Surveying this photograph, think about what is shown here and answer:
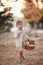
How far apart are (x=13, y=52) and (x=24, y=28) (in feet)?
0.87

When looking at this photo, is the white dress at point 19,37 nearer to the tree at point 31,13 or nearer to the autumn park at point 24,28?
the autumn park at point 24,28

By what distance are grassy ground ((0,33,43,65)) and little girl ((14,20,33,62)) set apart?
1.6 inches

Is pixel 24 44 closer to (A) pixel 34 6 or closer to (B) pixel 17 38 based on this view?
(B) pixel 17 38

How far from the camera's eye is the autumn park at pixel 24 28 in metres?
1.62

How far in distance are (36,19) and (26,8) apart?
15cm

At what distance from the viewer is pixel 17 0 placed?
1.66 m

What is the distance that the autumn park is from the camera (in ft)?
5.31

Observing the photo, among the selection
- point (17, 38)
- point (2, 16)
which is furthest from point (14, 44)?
point (2, 16)

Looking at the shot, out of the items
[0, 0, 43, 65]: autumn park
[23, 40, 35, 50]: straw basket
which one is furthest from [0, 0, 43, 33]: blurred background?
[23, 40, 35, 50]: straw basket

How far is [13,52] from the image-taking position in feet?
5.40

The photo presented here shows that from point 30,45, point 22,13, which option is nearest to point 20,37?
point 30,45

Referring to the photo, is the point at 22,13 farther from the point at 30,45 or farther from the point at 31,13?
the point at 30,45

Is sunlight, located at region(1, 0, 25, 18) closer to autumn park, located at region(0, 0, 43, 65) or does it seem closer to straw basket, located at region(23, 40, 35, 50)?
autumn park, located at region(0, 0, 43, 65)

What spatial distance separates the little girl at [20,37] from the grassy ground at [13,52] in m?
0.04
